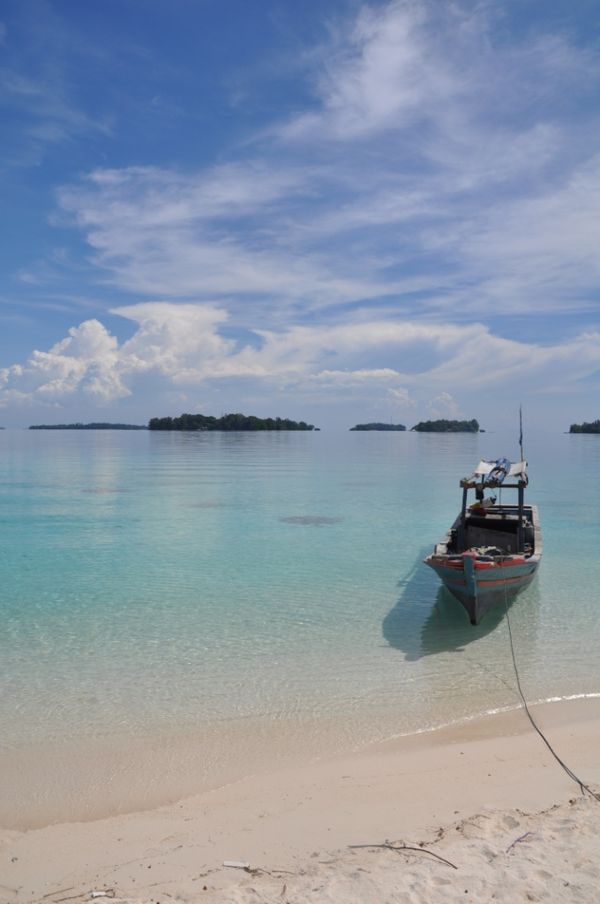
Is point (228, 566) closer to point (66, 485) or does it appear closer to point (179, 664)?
point (179, 664)

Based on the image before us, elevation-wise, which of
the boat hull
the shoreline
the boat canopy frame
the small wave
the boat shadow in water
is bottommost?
the shoreline

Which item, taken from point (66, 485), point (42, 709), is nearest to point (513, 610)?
point (42, 709)

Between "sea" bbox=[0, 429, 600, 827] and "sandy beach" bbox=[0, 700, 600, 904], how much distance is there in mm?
743

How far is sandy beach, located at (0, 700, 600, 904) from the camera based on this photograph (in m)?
5.37

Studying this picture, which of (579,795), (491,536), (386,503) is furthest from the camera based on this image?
(386,503)

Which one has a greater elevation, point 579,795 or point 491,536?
point 491,536

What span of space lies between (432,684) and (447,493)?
30256 millimetres

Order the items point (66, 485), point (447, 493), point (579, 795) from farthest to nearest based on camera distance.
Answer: point (66, 485) < point (447, 493) < point (579, 795)

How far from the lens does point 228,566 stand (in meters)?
19.9

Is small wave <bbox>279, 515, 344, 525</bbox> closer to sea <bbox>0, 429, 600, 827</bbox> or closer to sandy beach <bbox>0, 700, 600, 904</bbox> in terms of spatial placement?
sea <bbox>0, 429, 600, 827</bbox>

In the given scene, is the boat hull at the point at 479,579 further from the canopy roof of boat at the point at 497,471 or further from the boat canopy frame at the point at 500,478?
the canopy roof of boat at the point at 497,471

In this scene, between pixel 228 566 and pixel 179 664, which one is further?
pixel 228 566

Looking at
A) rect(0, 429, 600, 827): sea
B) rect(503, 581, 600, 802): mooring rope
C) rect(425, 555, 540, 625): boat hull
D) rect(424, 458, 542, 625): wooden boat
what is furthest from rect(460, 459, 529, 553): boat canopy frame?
rect(503, 581, 600, 802): mooring rope

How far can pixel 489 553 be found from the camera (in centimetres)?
1598
